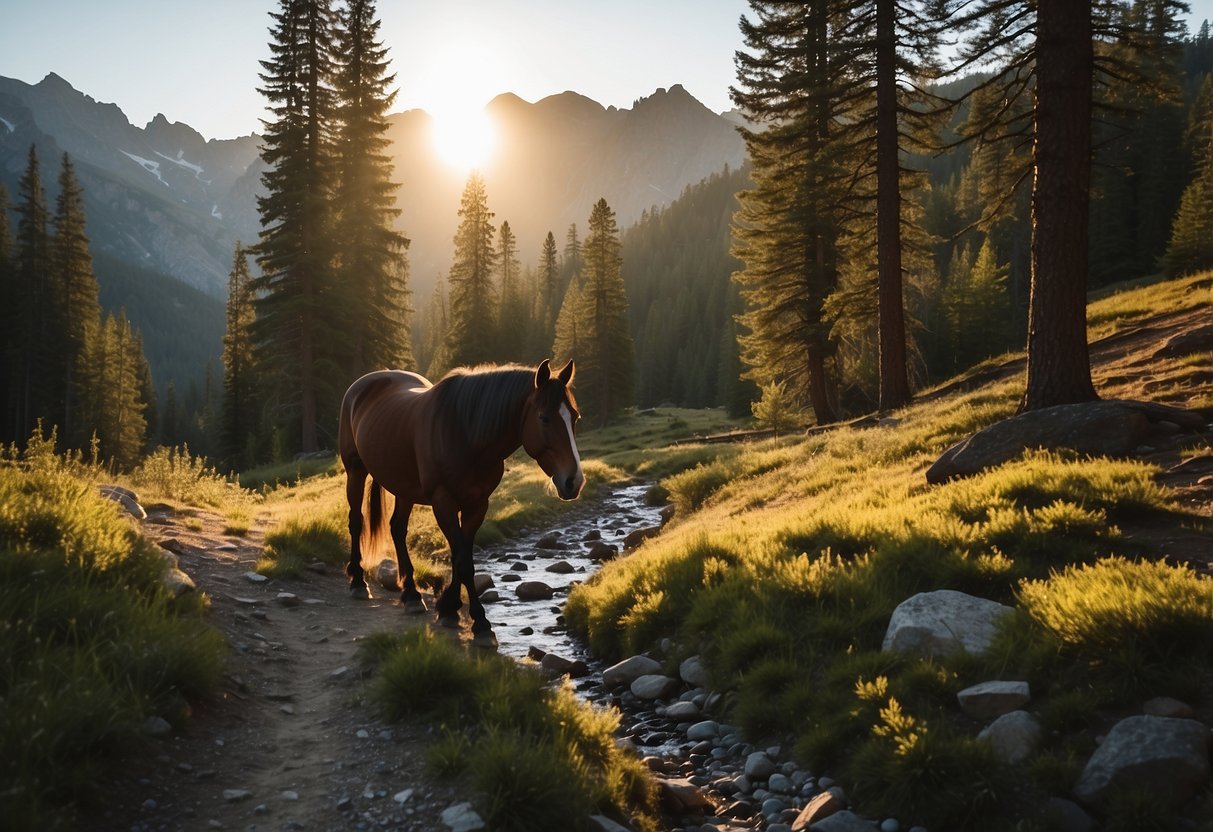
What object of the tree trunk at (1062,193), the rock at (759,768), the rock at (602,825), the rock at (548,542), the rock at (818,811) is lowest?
the rock at (548,542)

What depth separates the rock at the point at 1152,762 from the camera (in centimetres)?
348

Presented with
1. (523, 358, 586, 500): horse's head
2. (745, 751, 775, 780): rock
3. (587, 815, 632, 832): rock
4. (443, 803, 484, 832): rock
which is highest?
(523, 358, 586, 500): horse's head

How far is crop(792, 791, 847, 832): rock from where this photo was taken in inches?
162

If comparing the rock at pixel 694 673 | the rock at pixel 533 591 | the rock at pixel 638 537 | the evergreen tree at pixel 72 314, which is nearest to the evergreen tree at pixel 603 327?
the evergreen tree at pixel 72 314

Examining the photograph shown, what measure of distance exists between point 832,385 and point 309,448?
24.4m

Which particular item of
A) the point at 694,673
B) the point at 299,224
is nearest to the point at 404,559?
the point at 694,673

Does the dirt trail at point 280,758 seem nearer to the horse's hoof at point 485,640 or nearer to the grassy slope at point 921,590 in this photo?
the horse's hoof at point 485,640

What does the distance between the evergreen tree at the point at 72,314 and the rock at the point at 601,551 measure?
57432 mm

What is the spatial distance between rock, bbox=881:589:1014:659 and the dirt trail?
363 cm

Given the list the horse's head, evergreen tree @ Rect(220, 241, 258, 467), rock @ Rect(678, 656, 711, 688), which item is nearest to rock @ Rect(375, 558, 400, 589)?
the horse's head

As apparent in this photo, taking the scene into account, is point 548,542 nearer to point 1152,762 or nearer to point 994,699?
point 994,699

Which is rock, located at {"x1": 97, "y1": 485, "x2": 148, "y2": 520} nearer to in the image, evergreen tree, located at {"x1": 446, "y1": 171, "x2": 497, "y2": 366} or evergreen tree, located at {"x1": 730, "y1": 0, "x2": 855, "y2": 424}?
evergreen tree, located at {"x1": 730, "y1": 0, "x2": 855, "y2": 424}

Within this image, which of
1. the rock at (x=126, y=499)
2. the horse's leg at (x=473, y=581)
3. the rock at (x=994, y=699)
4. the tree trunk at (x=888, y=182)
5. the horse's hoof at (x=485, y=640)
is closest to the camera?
the rock at (x=994, y=699)

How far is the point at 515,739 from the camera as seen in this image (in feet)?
13.0
